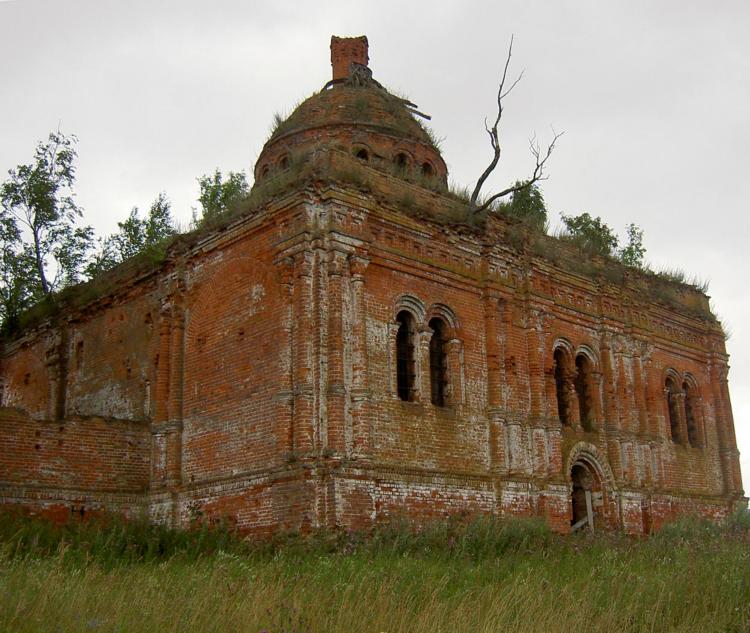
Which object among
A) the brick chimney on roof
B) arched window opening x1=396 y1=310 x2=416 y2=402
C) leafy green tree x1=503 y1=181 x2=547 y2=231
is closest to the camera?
arched window opening x1=396 y1=310 x2=416 y2=402

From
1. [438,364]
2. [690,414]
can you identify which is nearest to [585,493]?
[438,364]

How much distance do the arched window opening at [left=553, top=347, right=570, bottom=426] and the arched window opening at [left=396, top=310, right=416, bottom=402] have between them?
4.19 metres

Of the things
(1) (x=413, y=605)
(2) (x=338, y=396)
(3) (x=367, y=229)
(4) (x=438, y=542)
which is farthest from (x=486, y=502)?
(1) (x=413, y=605)

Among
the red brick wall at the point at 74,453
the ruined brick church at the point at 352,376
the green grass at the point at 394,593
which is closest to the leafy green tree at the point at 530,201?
the ruined brick church at the point at 352,376

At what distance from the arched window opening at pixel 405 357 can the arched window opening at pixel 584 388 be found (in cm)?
497

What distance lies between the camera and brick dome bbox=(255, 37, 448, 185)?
69.2ft

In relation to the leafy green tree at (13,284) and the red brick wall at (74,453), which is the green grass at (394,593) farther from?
the leafy green tree at (13,284)

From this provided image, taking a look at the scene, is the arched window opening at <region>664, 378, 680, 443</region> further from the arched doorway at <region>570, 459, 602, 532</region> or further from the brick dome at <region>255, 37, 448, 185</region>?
the brick dome at <region>255, 37, 448, 185</region>

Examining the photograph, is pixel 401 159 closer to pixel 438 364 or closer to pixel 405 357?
pixel 438 364

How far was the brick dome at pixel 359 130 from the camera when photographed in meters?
21.1

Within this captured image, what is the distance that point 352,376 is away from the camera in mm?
14164

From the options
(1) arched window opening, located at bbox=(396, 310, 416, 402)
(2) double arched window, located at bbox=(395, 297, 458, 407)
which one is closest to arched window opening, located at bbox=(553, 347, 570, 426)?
(2) double arched window, located at bbox=(395, 297, 458, 407)

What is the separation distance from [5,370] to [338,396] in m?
12.2

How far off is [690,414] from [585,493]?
16.8 ft
